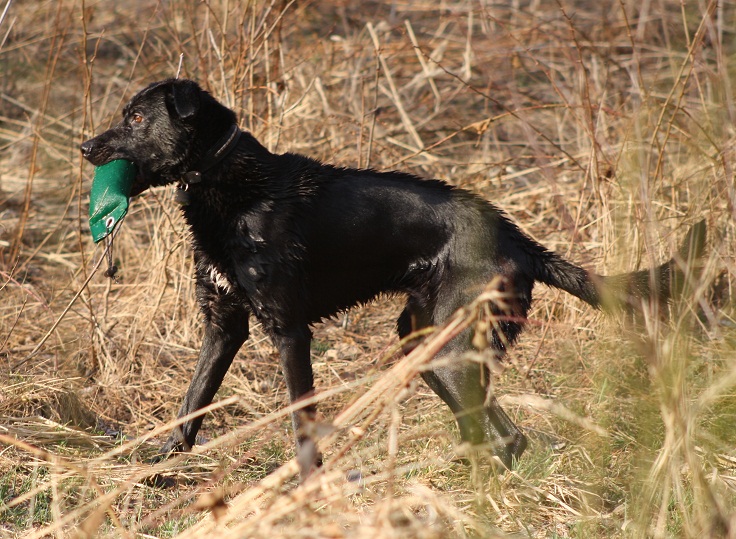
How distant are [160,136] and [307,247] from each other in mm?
848

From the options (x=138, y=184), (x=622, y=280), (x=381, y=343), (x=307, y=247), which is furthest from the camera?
(x=381, y=343)

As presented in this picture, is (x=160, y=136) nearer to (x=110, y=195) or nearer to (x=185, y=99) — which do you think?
(x=185, y=99)

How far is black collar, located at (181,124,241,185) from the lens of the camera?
13.3 feet

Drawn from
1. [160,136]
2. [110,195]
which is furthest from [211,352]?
[160,136]

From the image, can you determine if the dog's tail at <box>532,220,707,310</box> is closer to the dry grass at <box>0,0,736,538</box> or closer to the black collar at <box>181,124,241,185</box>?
the dry grass at <box>0,0,736,538</box>

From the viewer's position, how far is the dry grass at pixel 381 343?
297cm

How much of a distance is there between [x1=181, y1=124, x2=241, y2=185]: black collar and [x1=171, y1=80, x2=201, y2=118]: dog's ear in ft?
0.63

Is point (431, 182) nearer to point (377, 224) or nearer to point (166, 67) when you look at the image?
point (377, 224)

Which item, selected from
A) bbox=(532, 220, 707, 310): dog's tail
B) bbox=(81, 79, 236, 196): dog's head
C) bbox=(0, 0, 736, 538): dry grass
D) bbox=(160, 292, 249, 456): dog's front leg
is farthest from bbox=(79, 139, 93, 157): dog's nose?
bbox=(532, 220, 707, 310): dog's tail

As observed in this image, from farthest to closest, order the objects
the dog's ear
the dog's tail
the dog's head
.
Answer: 1. the dog's head
2. the dog's ear
3. the dog's tail

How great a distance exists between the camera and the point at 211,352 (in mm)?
4207

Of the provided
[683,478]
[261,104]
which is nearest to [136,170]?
[261,104]

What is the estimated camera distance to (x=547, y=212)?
247 inches

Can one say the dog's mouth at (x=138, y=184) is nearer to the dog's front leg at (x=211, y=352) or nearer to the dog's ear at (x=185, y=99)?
the dog's ear at (x=185, y=99)
